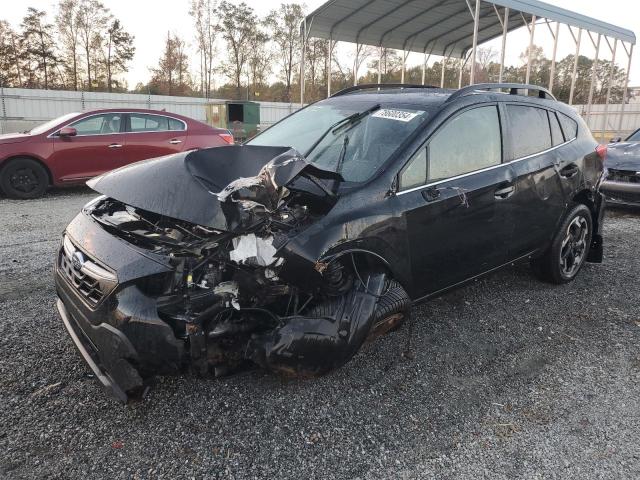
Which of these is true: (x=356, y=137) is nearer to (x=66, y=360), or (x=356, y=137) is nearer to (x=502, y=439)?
(x=502, y=439)

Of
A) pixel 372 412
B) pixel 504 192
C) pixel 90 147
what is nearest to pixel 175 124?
pixel 90 147

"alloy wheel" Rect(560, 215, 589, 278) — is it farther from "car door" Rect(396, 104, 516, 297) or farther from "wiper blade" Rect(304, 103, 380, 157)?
"wiper blade" Rect(304, 103, 380, 157)

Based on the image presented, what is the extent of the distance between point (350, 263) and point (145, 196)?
1146 millimetres

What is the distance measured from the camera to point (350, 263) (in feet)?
8.46

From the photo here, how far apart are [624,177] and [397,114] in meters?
6.26

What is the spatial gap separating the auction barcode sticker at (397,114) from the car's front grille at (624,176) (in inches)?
242

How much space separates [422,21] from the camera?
18.6 m

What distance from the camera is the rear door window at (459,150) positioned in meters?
2.93

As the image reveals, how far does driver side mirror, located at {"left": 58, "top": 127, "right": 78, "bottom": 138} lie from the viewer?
802 cm

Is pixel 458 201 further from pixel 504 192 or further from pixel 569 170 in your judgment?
pixel 569 170

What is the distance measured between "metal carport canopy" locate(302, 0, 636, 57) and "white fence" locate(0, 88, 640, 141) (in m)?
5.22

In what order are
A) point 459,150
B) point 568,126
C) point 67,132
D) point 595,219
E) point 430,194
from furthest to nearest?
point 67,132
point 595,219
point 568,126
point 459,150
point 430,194

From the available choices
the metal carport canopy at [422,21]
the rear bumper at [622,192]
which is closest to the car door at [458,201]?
the rear bumper at [622,192]

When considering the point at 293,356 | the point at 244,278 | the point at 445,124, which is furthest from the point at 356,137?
the point at 293,356
